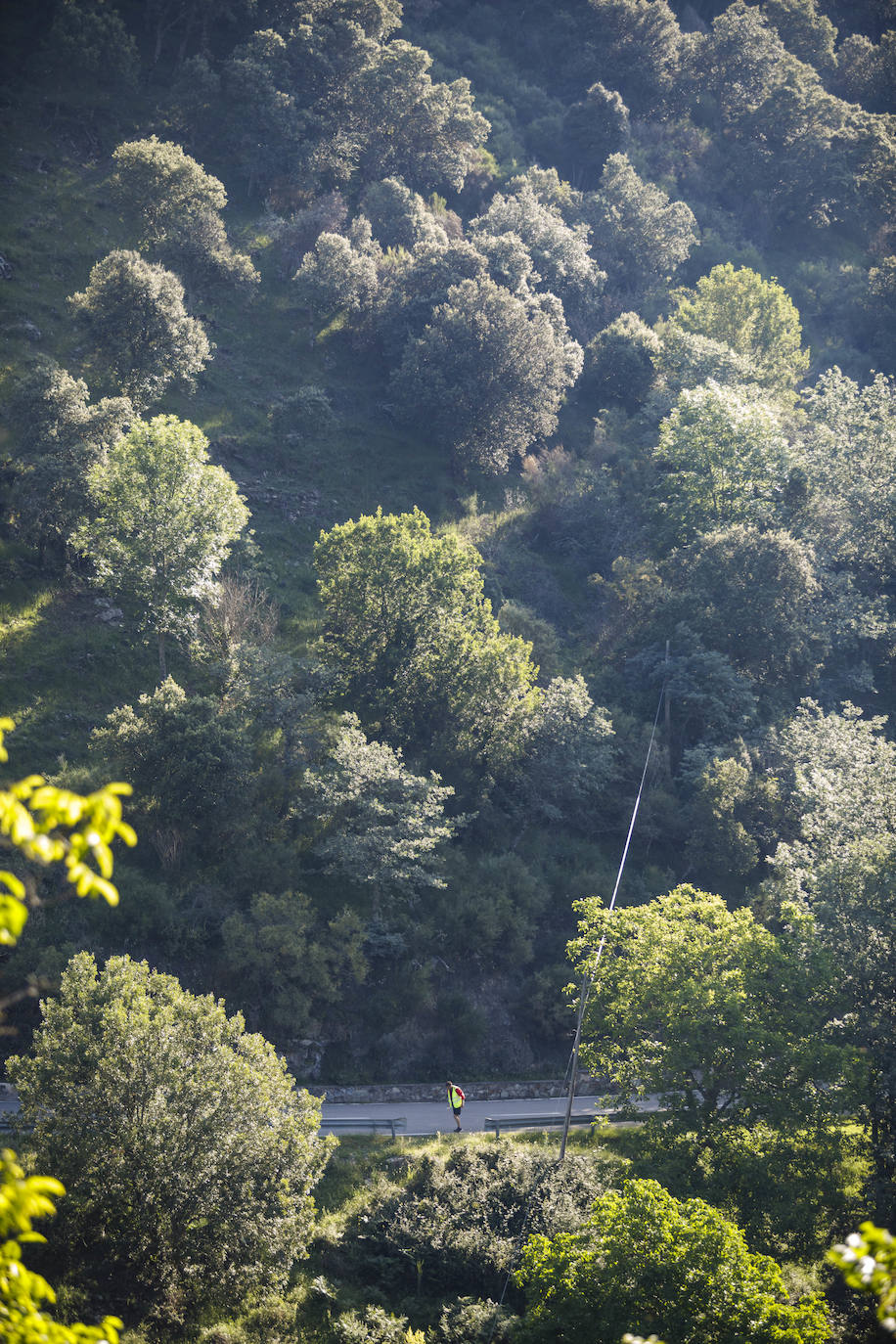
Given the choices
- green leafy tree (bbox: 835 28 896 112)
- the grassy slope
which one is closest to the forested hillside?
the grassy slope

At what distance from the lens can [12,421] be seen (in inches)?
1652

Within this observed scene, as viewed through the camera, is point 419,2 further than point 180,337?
Yes

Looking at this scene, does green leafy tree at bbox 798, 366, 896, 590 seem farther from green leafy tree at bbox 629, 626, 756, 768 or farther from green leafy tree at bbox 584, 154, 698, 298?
green leafy tree at bbox 584, 154, 698, 298

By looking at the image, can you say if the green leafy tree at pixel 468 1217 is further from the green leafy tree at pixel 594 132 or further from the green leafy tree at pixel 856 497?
the green leafy tree at pixel 594 132

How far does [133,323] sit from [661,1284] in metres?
45.4

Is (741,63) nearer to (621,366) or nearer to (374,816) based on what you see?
(621,366)

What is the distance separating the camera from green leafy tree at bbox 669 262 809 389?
7206 centimetres

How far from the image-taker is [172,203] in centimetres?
5584

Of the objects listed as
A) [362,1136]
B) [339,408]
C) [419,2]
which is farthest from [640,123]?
[362,1136]

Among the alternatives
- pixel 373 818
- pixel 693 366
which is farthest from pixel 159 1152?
pixel 693 366

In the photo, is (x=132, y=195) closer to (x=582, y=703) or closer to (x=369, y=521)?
(x=369, y=521)

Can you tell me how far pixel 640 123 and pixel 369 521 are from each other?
7533cm

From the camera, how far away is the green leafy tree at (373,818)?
35.5m

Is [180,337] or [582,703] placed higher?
[180,337]
